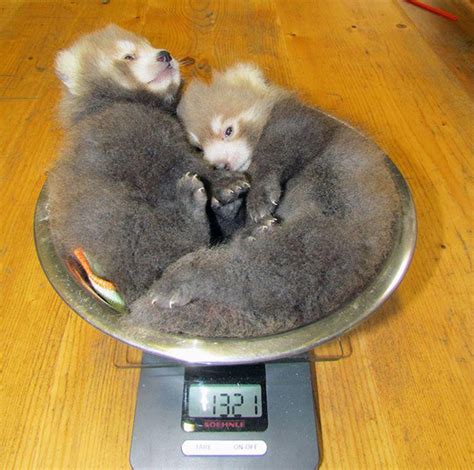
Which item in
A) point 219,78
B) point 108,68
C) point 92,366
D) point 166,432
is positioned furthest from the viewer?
point 219,78

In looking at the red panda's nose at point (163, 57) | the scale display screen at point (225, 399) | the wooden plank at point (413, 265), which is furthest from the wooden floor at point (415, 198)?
the red panda's nose at point (163, 57)

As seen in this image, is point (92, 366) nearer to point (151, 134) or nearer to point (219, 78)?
point (151, 134)

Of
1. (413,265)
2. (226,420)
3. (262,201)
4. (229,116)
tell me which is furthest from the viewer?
(229,116)

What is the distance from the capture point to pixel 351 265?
1.97 feet

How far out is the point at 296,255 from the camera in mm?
604

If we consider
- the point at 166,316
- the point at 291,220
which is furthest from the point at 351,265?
the point at 166,316

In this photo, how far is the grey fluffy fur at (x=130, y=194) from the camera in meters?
0.65

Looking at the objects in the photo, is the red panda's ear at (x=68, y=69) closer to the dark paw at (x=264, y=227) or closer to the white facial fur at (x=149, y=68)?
the white facial fur at (x=149, y=68)

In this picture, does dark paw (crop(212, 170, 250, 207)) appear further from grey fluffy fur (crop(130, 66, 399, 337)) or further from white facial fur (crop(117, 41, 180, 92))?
white facial fur (crop(117, 41, 180, 92))

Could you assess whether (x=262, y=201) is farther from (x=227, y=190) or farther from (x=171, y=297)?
(x=171, y=297)

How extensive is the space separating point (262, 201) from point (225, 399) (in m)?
0.30

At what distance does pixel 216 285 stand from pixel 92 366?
0.32m

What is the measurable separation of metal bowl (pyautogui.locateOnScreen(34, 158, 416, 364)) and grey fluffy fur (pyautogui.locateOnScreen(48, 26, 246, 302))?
1.8 inches

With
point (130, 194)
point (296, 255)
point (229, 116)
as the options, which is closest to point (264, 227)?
point (296, 255)
